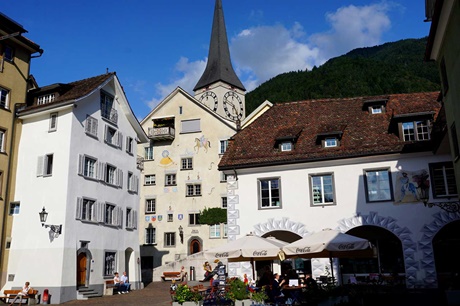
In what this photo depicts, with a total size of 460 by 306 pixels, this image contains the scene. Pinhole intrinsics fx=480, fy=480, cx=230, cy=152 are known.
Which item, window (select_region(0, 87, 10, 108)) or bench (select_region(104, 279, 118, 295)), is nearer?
window (select_region(0, 87, 10, 108))

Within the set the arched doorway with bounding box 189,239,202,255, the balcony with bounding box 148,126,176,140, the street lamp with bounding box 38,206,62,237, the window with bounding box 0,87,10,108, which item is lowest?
the arched doorway with bounding box 189,239,202,255

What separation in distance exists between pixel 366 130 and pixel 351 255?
9593 millimetres

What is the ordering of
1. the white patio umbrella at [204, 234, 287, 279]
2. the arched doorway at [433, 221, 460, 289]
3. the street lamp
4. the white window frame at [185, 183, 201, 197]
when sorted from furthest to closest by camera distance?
1. the white window frame at [185, 183, 201, 197]
2. the street lamp
3. the arched doorway at [433, 221, 460, 289]
4. the white patio umbrella at [204, 234, 287, 279]

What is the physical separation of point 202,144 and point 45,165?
19.3m

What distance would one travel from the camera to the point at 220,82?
62.0m

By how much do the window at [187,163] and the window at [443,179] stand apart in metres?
25.1

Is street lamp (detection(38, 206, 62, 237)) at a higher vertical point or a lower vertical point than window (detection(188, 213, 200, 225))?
lower

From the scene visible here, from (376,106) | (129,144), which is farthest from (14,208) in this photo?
(376,106)

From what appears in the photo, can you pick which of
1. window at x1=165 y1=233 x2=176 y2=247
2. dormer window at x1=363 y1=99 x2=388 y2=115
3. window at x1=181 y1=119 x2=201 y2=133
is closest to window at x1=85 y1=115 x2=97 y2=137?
dormer window at x1=363 y1=99 x2=388 y2=115

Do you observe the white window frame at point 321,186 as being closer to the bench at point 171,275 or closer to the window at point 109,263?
the window at point 109,263

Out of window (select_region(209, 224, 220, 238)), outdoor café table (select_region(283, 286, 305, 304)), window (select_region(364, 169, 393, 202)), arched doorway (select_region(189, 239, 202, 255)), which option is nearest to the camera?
outdoor café table (select_region(283, 286, 305, 304))

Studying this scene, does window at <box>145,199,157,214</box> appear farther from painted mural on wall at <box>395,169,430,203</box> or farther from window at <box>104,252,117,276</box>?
painted mural on wall at <box>395,169,430,203</box>

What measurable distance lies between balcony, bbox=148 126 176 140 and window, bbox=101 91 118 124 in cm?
1302

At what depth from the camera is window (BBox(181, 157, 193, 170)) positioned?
44.8 meters
